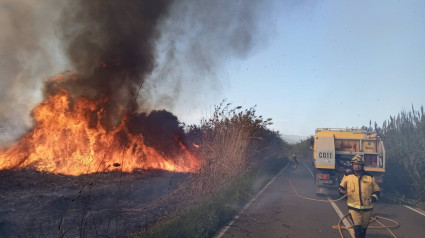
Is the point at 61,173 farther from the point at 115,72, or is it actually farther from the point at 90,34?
the point at 90,34

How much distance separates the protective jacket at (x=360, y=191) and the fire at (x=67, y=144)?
6.76 meters

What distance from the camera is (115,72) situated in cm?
1419

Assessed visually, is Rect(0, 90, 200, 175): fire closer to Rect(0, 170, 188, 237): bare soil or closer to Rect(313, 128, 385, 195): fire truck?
Rect(0, 170, 188, 237): bare soil

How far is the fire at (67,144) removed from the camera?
1205 centimetres

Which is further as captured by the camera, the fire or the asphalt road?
the fire

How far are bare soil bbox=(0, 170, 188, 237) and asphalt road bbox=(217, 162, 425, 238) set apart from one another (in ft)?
7.41

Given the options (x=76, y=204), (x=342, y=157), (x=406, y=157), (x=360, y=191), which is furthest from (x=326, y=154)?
(x=76, y=204)

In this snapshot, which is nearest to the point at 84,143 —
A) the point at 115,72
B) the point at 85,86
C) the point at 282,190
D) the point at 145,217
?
the point at 85,86

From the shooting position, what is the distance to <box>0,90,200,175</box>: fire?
12.1 meters

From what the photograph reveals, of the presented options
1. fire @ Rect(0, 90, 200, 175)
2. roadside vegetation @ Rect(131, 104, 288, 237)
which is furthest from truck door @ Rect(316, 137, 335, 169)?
fire @ Rect(0, 90, 200, 175)

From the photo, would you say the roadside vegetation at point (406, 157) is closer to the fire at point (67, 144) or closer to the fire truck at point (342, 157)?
the fire truck at point (342, 157)

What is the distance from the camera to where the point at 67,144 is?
41.1 ft

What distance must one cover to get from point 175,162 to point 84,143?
13.8 feet


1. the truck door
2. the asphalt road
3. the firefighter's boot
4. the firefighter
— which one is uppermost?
the truck door
